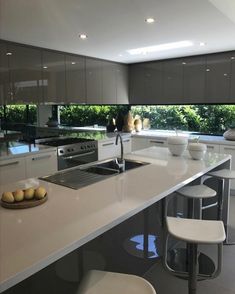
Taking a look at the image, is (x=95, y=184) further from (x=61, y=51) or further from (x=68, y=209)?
(x=61, y=51)

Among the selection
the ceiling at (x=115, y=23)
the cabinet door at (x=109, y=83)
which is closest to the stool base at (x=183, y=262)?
the ceiling at (x=115, y=23)

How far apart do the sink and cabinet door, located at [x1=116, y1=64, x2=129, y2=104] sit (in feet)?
9.69

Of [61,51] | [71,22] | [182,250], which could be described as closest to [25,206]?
[182,250]

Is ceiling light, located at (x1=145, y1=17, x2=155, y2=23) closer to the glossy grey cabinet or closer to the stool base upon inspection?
the glossy grey cabinet

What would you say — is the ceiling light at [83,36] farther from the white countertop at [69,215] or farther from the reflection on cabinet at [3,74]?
the white countertop at [69,215]

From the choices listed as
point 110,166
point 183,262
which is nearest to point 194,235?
point 183,262

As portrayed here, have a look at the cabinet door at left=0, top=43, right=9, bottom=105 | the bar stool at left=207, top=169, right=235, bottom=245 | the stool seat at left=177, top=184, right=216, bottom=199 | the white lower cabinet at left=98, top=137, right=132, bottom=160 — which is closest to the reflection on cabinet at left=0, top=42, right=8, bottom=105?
the cabinet door at left=0, top=43, right=9, bottom=105

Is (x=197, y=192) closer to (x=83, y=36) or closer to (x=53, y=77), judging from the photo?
(x=83, y=36)

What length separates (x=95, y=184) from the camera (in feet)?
6.60

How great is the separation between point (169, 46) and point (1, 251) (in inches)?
144

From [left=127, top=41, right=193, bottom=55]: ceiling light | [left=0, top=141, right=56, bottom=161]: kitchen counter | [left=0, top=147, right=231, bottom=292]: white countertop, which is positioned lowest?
[left=0, top=147, right=231, bottom=292]: white countertop

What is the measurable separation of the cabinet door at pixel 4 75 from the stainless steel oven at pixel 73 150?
792 mm

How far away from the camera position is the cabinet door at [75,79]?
14.4 feet

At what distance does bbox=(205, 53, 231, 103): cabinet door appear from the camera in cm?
447
